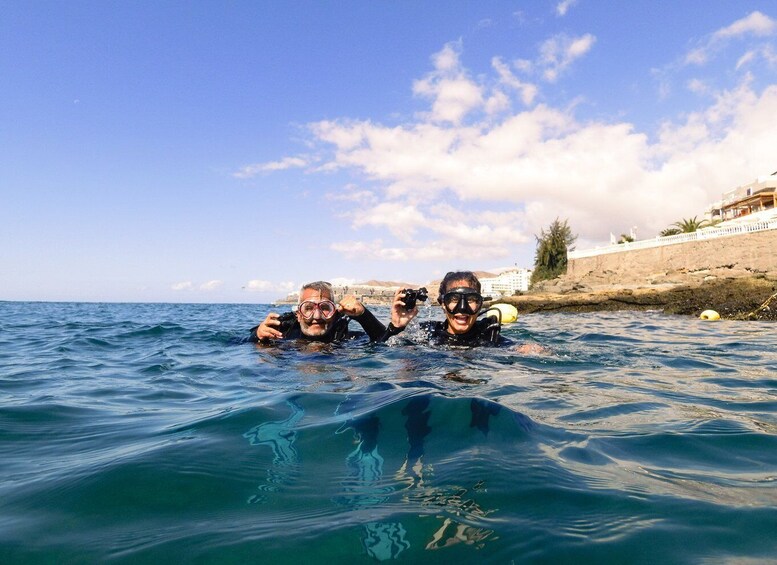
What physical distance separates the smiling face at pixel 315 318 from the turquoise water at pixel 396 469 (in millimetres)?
1927

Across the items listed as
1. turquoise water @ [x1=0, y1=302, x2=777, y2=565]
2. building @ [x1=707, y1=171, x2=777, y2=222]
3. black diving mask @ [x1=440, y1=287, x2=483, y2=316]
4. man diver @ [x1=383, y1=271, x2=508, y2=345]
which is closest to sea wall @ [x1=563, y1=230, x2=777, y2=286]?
building @ [x1=707, y1=171, x2=777, y2=222]

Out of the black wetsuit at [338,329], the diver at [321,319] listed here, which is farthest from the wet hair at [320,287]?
the black wetsuit at [338,329]

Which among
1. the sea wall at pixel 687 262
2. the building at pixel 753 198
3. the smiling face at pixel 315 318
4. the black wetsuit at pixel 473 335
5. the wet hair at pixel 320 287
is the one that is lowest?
the black wetsuit at pixel 473 335

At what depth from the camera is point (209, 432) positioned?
281cm

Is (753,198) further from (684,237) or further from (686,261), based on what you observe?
(686,261)

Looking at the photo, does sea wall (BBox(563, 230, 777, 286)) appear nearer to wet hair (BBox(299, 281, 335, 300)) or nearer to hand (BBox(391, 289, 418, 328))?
hand (BBox(391, 289, 418, 328))

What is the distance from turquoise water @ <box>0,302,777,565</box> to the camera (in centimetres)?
153

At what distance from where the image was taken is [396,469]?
7.07ft

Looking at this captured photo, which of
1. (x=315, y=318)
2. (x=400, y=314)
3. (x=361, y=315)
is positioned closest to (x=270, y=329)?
(x=315, y=318)

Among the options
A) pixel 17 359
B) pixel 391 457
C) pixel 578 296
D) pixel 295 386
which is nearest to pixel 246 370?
pixel 295 386

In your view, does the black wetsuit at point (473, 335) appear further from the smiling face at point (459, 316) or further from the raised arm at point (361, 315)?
the raised arm at point (361, 315)

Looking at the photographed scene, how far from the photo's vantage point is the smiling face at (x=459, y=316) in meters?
5.77

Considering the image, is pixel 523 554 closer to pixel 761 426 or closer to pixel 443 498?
pixel 443 498

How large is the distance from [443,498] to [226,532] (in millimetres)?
807
